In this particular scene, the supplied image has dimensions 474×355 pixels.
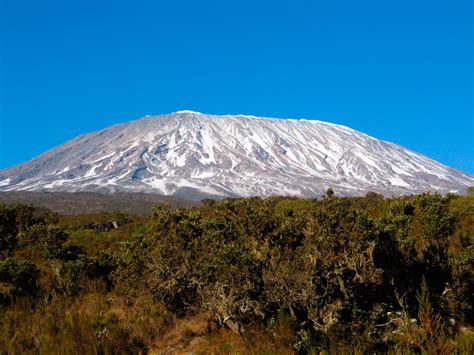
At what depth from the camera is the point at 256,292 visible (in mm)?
8242

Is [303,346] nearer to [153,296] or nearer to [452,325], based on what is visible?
[452,325]

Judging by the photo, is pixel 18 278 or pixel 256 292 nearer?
pixel 256 292

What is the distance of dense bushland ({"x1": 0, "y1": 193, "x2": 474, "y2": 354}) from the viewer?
24.9 feet

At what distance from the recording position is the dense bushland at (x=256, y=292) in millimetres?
7590

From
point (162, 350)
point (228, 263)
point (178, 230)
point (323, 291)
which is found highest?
point (178, 230)

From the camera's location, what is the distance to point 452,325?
8266mm

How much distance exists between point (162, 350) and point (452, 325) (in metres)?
5.89

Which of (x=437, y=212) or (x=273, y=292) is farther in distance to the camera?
(x=437, y=212)

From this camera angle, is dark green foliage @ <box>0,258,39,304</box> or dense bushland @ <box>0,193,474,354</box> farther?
dark green foliage @ <box>0,258,39,304</box>

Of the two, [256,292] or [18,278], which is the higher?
[256,292]

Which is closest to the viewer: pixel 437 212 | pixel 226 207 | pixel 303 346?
pixel 303 346

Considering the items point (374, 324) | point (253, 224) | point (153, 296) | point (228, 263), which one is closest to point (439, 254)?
point (374, 324)

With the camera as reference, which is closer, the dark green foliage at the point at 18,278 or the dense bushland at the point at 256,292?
the dense bushland at the point at 256,292

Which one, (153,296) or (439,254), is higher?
(439,254)
